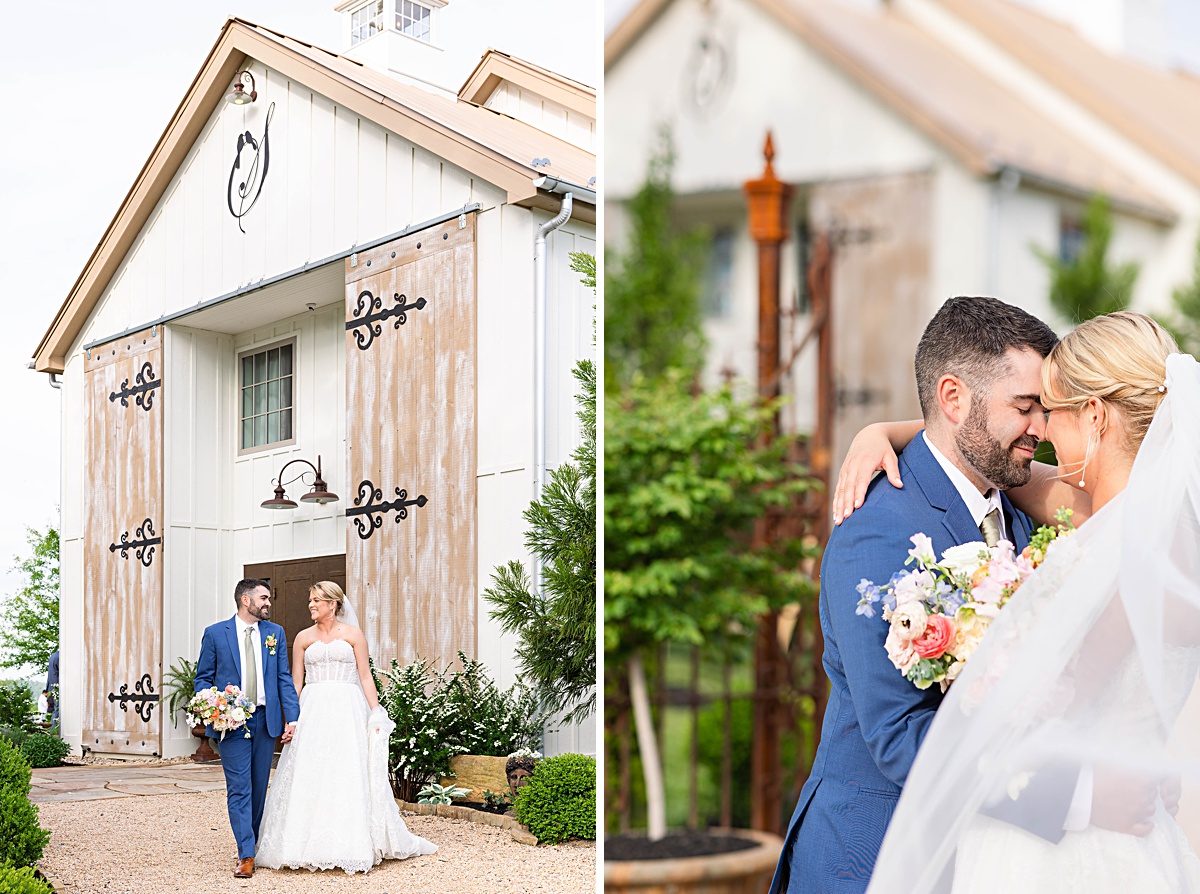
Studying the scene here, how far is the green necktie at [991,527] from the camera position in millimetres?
2193

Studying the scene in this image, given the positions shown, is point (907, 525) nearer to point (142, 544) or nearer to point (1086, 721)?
point (1086, 721)

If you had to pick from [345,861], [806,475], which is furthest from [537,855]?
[806,475]

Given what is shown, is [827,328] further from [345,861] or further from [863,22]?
[345,861]

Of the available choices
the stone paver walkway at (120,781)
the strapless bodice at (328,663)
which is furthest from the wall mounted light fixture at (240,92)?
the stone paver walkway at (120,781)

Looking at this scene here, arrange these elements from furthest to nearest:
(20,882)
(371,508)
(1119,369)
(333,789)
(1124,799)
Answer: (371,508) < (333,789) < (20,882) < (1119,369) < (1124,799)

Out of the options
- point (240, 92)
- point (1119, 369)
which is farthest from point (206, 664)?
point (1119, 369)

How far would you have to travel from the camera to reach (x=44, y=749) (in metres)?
4.13

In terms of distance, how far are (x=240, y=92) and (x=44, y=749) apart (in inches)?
102

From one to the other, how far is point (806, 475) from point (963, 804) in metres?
2.11

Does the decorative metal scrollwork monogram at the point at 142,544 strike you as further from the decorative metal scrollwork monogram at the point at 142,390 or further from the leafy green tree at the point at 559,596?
the leafy green tree at the point at 559,596

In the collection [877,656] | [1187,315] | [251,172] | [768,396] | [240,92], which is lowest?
[877,656]

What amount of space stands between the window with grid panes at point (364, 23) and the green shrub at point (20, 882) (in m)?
3.37

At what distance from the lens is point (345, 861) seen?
446 centimetres

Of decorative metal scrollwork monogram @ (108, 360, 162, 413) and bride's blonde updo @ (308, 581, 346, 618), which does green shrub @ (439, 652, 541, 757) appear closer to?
bride's blonde updo @ (308, 581, 346, 618)
